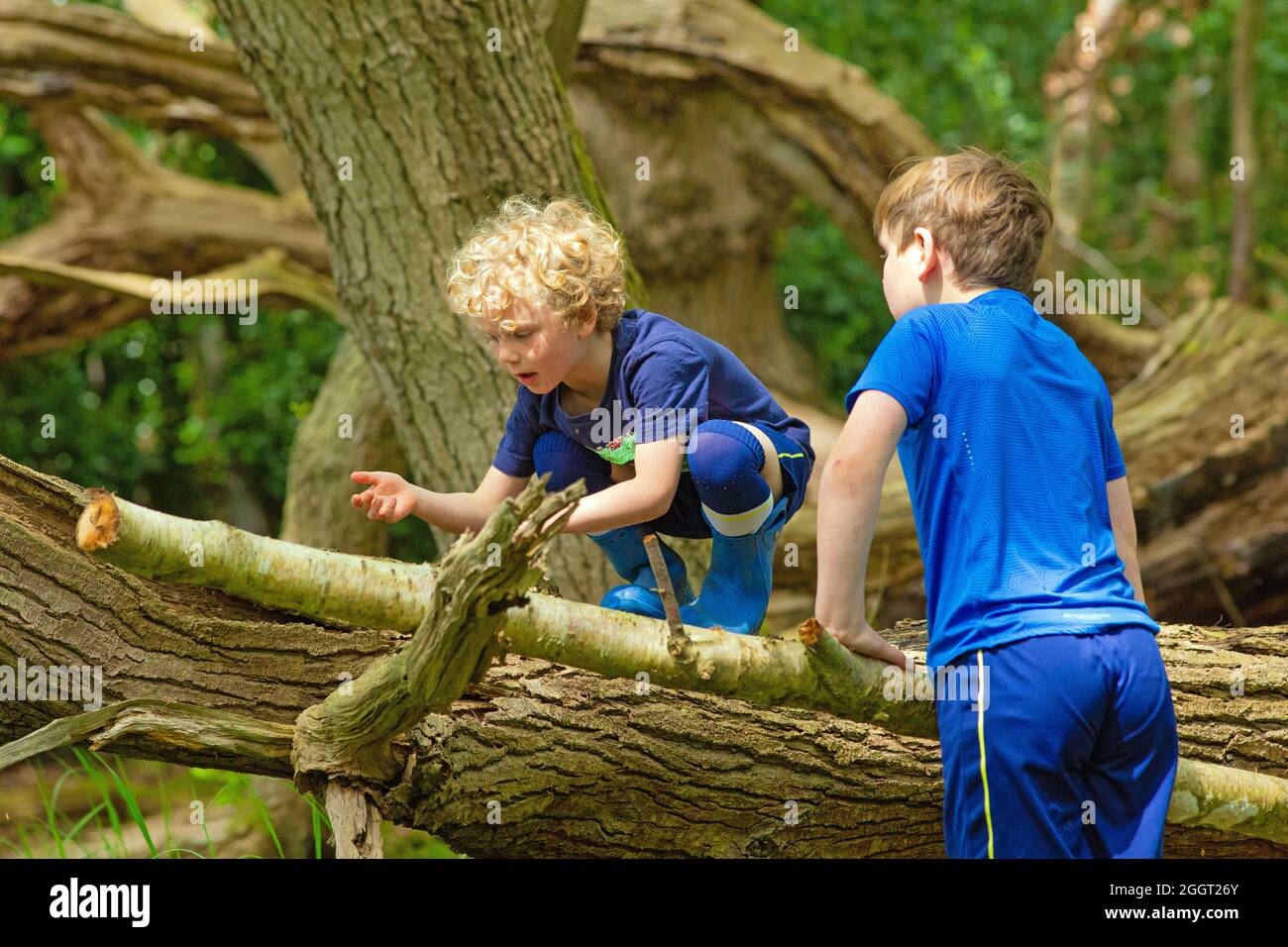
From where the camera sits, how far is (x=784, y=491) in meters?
2.52

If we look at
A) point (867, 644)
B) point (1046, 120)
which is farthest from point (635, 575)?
point (1046, 120)

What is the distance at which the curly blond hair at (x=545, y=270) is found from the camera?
7.38 feet

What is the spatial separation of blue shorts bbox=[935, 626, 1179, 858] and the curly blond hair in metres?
0.89

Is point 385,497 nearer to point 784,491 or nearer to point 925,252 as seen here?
point 784,491

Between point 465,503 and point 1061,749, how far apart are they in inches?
45.4

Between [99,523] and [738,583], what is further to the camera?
[738,583]

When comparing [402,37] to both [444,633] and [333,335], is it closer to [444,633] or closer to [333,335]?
[444,633]

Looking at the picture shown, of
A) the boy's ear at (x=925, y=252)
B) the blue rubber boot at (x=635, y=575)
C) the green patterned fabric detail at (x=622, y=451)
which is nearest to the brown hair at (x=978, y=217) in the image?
the boy's ear at (x=925, y=252)

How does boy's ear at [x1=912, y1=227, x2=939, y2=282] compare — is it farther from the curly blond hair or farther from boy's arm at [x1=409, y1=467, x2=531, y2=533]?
boy's arm at [x1=409, y1=467, x2=531, y2=533]

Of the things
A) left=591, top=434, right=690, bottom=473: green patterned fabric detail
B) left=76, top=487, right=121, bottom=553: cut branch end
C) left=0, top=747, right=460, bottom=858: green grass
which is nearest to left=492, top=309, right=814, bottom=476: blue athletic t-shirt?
left=591, top=434, right=690, bottom=473: green patterned fabric detail

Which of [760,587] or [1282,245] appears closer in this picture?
[760,587]

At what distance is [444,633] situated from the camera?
70.1 inches

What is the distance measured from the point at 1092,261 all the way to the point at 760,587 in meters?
6.76
